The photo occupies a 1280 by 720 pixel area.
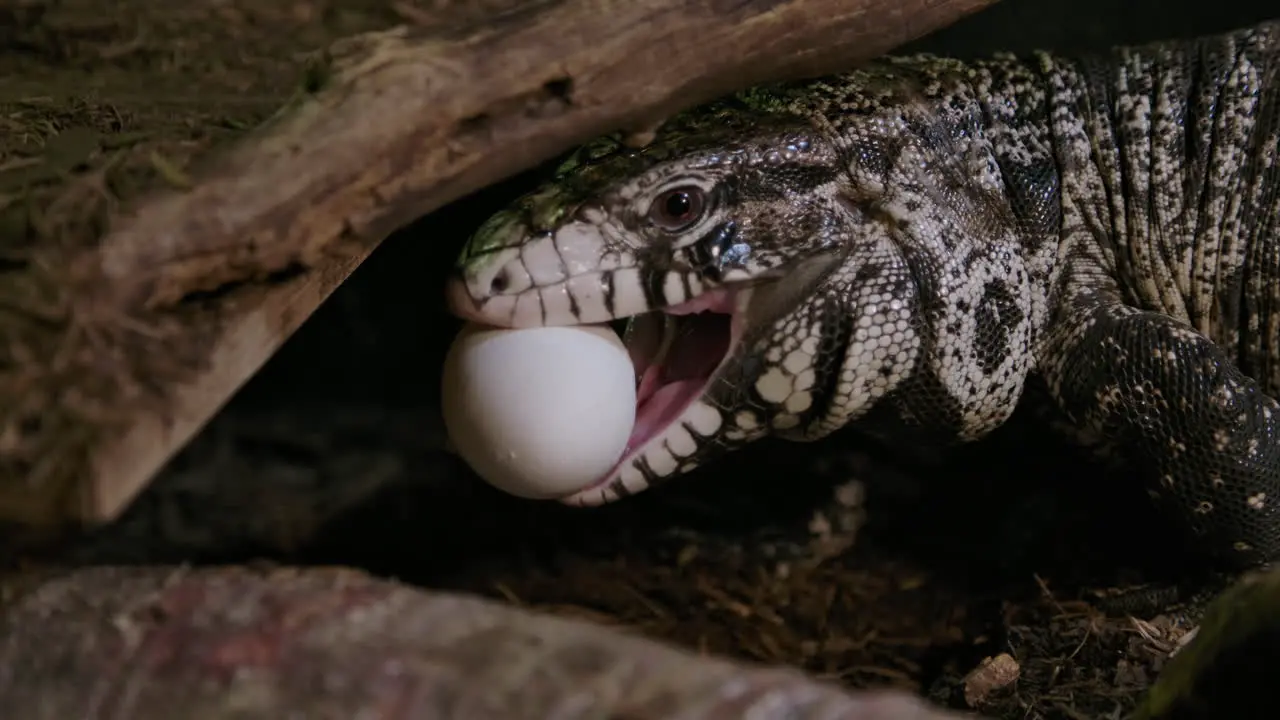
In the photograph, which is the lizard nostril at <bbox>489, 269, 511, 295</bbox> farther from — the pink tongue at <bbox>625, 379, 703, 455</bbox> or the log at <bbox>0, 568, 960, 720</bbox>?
the log at <bbox>0, 568, 960, 720</bbox>

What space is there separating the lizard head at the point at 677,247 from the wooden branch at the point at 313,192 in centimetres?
18

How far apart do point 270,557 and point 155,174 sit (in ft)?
4.72

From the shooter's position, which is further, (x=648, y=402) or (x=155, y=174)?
(x=648, y=402)

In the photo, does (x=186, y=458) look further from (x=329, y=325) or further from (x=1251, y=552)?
(x=1251, y=552)

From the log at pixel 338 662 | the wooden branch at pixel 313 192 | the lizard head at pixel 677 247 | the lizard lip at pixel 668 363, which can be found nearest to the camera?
the log at pixel 338 662

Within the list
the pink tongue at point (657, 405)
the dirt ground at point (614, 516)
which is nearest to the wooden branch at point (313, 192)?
the pink tongue at point (657, 405)

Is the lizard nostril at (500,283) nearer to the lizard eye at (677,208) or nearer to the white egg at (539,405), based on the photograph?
the white egg at (539,405)

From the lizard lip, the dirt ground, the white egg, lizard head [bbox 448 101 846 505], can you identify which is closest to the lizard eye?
lizard head [bbox 448 101 846 505]

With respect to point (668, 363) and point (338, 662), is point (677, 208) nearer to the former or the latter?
point (668, 363)

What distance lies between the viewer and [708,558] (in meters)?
3.15

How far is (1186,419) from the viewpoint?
2.42 m

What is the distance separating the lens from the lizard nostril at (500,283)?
214 cm

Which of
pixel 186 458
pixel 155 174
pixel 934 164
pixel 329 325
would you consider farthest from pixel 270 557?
pixel 934 164

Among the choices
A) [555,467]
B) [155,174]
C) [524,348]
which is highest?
[155,174]
